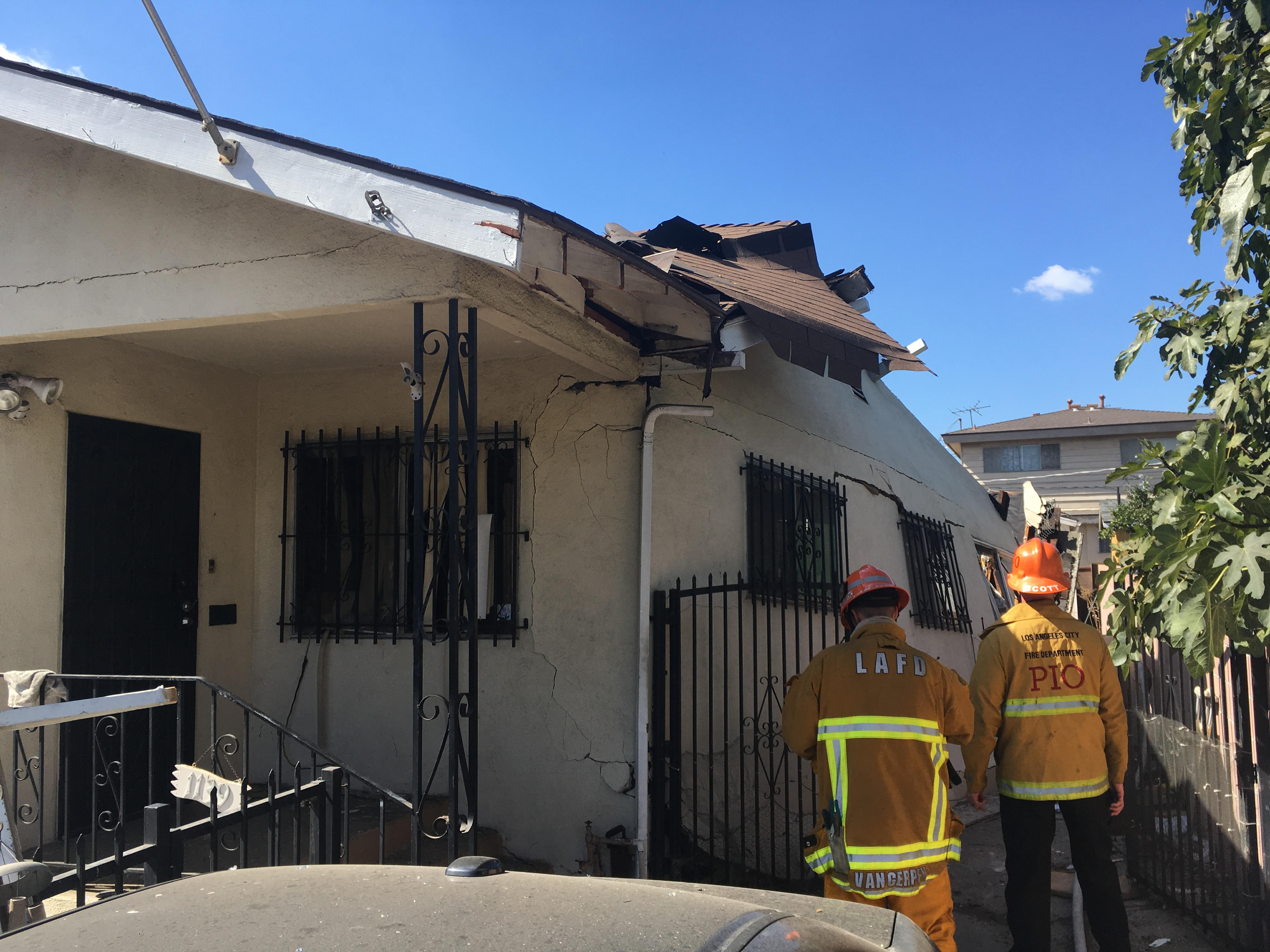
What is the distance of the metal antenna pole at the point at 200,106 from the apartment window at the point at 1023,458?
92.2ft

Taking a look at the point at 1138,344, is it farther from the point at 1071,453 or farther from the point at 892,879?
the point at 1071,453

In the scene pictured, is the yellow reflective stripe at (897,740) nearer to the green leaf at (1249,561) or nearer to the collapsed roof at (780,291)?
the green leaf at (1249,561)

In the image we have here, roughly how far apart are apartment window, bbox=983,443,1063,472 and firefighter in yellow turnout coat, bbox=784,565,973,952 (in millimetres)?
27259

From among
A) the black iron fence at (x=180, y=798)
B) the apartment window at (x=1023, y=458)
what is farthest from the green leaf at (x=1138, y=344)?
the apartment window at (x=1023, y=458)

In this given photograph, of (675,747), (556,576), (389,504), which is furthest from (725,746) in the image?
(389,504)

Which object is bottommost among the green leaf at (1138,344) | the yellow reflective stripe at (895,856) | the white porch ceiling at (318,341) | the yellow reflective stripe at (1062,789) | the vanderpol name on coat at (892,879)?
the vanderpol name on coat at (892,879)

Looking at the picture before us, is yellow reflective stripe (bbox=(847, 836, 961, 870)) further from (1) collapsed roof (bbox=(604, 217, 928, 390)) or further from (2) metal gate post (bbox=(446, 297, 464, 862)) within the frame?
(1) collapsed roof (bbox=(604, 217, 928, 390))

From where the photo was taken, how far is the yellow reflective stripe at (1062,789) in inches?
151

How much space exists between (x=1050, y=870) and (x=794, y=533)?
3072mm

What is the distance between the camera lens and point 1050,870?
3.90 meters

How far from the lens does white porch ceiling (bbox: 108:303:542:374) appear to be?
4914mm

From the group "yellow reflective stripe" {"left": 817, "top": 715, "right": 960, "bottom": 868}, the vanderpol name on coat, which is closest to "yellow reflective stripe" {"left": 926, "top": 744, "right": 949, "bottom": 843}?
"yellow reflective stripe" {"left": 817, "top": 715, "right": 960, "bottom": 868}

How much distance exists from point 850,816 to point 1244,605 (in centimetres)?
146

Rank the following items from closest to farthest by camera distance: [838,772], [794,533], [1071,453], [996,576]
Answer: [838,772] < [794,533] < [996,576] < [1071,453]
